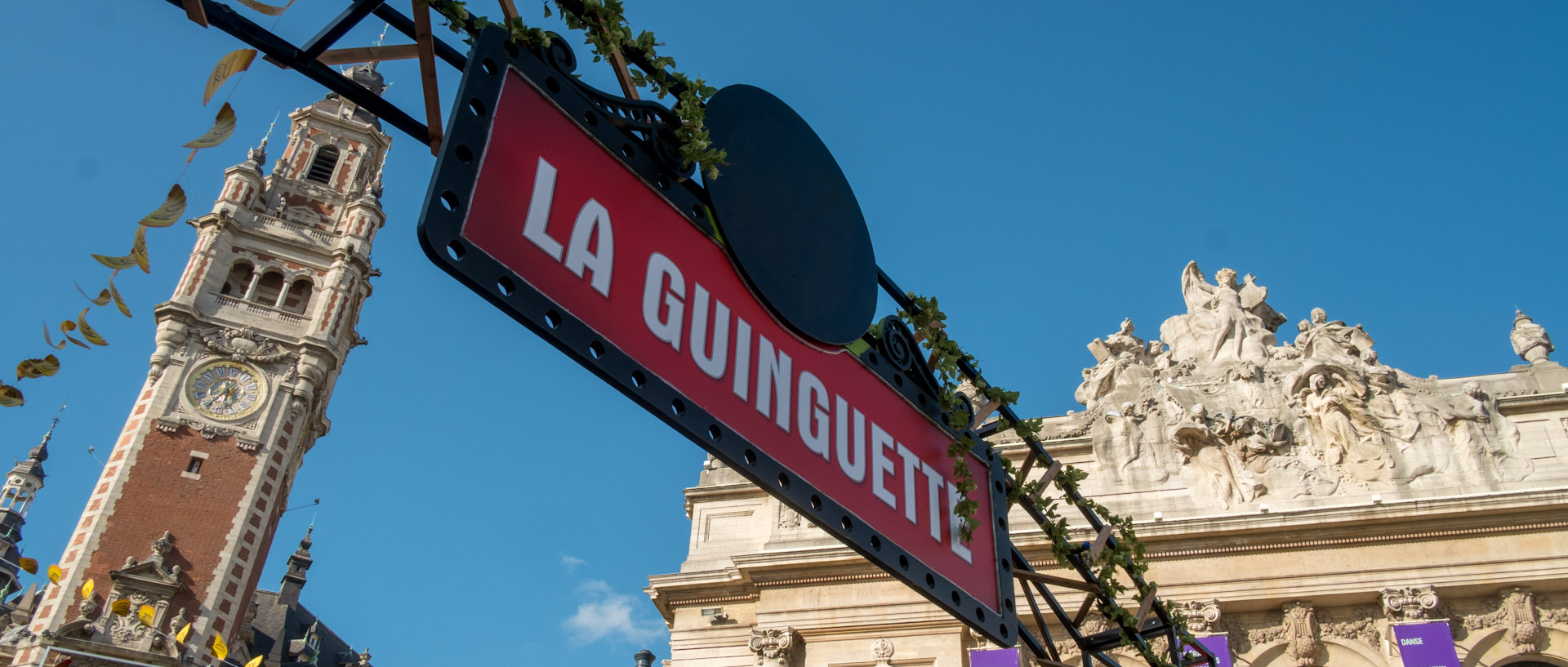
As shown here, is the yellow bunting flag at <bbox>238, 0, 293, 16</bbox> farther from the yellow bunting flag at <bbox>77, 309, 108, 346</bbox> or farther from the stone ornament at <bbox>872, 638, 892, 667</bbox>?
the stone ornament at <bbox>872, 638, 892, 667</bbox>

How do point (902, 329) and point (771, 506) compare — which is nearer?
point (902, 329)

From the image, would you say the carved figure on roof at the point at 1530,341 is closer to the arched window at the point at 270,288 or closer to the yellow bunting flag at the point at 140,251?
the yellow bunting flag at the point at 140,251

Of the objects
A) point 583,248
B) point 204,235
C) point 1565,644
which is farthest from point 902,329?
point 204,235

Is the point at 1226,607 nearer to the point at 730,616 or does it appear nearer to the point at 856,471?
the point at 730,616

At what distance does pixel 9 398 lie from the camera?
4211 millimetres

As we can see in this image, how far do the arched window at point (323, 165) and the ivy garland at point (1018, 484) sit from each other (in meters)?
53.6

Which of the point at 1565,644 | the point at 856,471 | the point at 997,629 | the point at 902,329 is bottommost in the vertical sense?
the point at 997,629

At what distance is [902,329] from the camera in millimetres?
4711

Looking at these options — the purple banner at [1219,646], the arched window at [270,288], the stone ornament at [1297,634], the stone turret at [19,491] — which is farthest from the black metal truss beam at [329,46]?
the stone turret at [19,491]

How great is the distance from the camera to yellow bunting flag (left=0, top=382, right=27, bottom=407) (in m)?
4.19

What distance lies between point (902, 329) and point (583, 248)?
1896mm

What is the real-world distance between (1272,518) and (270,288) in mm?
40610

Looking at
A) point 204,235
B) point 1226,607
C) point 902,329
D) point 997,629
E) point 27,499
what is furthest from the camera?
point 27,499

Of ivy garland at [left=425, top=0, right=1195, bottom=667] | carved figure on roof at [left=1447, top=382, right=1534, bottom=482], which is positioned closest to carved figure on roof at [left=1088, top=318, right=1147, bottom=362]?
carved figure on roof at [left=1447, top=382, right=1534, bottom=482]
